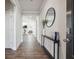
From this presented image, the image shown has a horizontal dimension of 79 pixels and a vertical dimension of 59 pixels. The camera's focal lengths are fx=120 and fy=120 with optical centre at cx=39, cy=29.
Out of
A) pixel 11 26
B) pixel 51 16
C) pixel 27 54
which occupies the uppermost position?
pixel 51 16

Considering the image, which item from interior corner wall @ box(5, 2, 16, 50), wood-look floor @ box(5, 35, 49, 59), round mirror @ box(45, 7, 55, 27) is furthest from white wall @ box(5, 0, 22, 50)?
round mirror @ box(45, 7, 55, 27)

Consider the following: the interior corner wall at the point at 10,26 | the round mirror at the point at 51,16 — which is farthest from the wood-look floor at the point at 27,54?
the round mirror at the point at 51,16

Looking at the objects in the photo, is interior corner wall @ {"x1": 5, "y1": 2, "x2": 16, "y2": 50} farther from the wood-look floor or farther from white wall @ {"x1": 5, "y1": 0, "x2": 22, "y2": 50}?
the wood-look floor

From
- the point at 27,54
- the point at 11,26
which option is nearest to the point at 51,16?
the point at 27,54

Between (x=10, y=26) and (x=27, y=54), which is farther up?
(x=10, y=26)

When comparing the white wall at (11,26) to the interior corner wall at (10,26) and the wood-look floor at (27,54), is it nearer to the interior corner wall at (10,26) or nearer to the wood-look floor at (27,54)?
the interior corner wall at (10,26)

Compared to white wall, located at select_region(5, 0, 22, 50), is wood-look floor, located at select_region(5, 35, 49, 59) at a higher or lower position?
lower

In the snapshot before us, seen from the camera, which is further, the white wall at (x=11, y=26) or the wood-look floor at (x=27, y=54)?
the white wall at (x=11, y=26)

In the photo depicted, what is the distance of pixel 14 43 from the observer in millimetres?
6289

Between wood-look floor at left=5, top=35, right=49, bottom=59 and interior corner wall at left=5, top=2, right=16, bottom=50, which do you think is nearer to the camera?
wood-look floor at left=5, top=35, right=49, bottom=59

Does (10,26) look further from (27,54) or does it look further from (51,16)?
(51,16)
